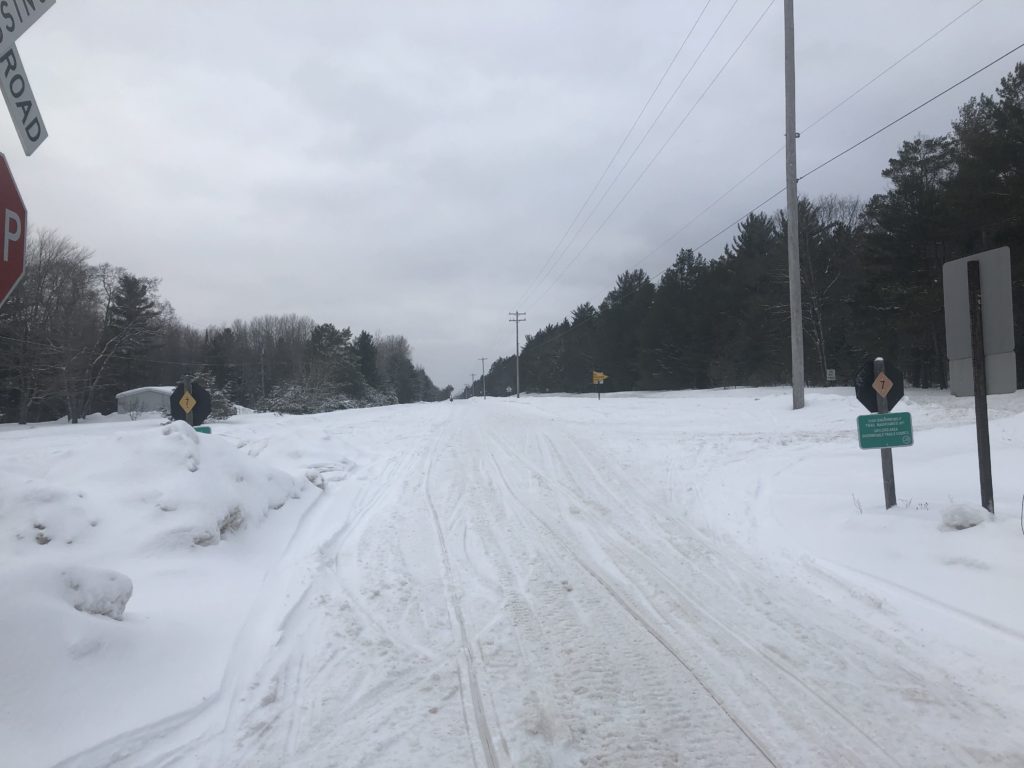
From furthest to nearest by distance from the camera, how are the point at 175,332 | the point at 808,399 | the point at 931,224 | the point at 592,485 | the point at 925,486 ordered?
the point at 175,332 → the point at 931,224 → the point at 808,399 → the point at 592,485 → the point at 925,486

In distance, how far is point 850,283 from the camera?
1731 inches

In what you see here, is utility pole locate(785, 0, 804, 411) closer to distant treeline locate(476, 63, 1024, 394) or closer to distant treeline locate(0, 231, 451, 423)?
distant treeline locate(476, 63, 1024, 394)

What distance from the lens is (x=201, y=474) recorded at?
7598 millimetres

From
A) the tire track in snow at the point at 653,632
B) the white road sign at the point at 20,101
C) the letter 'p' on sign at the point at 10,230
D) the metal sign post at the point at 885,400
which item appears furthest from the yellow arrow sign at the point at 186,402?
the metal sign post at the point at 885,400

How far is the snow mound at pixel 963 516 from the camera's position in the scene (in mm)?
6715

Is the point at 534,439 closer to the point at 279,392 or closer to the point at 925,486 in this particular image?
the point at 925,486

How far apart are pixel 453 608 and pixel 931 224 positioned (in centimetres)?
3533

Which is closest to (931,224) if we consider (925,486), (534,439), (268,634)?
(534,439)

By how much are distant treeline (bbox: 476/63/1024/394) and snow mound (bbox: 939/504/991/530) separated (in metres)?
23.3

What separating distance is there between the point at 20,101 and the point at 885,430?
29.0 ft

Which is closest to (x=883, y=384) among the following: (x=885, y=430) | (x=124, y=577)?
(x=885, y=430)

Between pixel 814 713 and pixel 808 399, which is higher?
pixel 808 399

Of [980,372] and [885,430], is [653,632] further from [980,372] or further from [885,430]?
[980,372]

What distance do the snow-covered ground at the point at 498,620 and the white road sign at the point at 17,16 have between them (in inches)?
125
